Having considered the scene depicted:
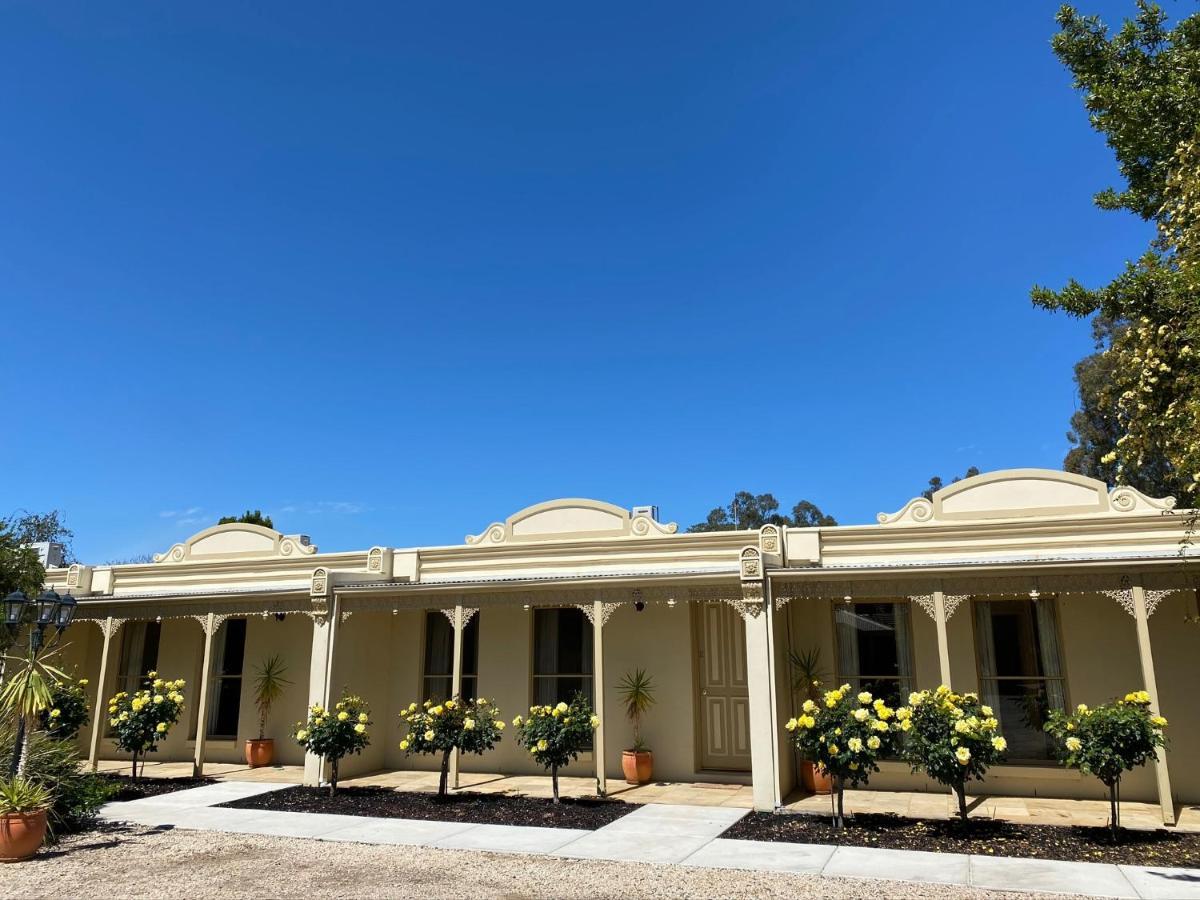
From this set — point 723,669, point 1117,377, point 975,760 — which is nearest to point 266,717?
point 723,669

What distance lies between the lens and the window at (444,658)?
1316 cm

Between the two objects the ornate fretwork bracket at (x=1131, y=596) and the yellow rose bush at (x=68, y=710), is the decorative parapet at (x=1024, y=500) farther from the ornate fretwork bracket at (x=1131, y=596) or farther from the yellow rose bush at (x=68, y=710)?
the yellow rose bush at (x=68, y=710)

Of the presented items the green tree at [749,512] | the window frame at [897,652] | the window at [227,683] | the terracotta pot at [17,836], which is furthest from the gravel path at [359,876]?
the green tree at [749,512]

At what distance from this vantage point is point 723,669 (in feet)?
39.7

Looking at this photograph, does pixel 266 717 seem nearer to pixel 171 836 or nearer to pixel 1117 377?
pixel 171 836

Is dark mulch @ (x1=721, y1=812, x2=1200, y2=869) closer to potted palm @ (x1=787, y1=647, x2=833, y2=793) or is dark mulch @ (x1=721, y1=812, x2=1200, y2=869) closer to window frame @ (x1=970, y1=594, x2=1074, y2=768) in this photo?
potted palm @ (x1=787, y1=647, x2=833, y2=793)

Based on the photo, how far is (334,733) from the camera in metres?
10.7

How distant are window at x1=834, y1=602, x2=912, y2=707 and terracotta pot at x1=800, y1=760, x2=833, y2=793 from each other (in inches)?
48.5

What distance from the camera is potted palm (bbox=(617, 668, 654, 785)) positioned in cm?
1152

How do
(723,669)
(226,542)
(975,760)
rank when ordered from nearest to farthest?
(975,760) < (723,669) < (226,542)

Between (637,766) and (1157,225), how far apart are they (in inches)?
372

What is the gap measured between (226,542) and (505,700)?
20.4 ft

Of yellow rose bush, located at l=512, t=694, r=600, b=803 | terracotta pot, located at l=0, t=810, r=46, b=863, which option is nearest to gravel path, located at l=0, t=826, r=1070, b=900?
terracotta pot, located at l=0, t=810, r=46, b=863

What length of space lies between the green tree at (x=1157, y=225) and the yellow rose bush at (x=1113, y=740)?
2237 millimetres
